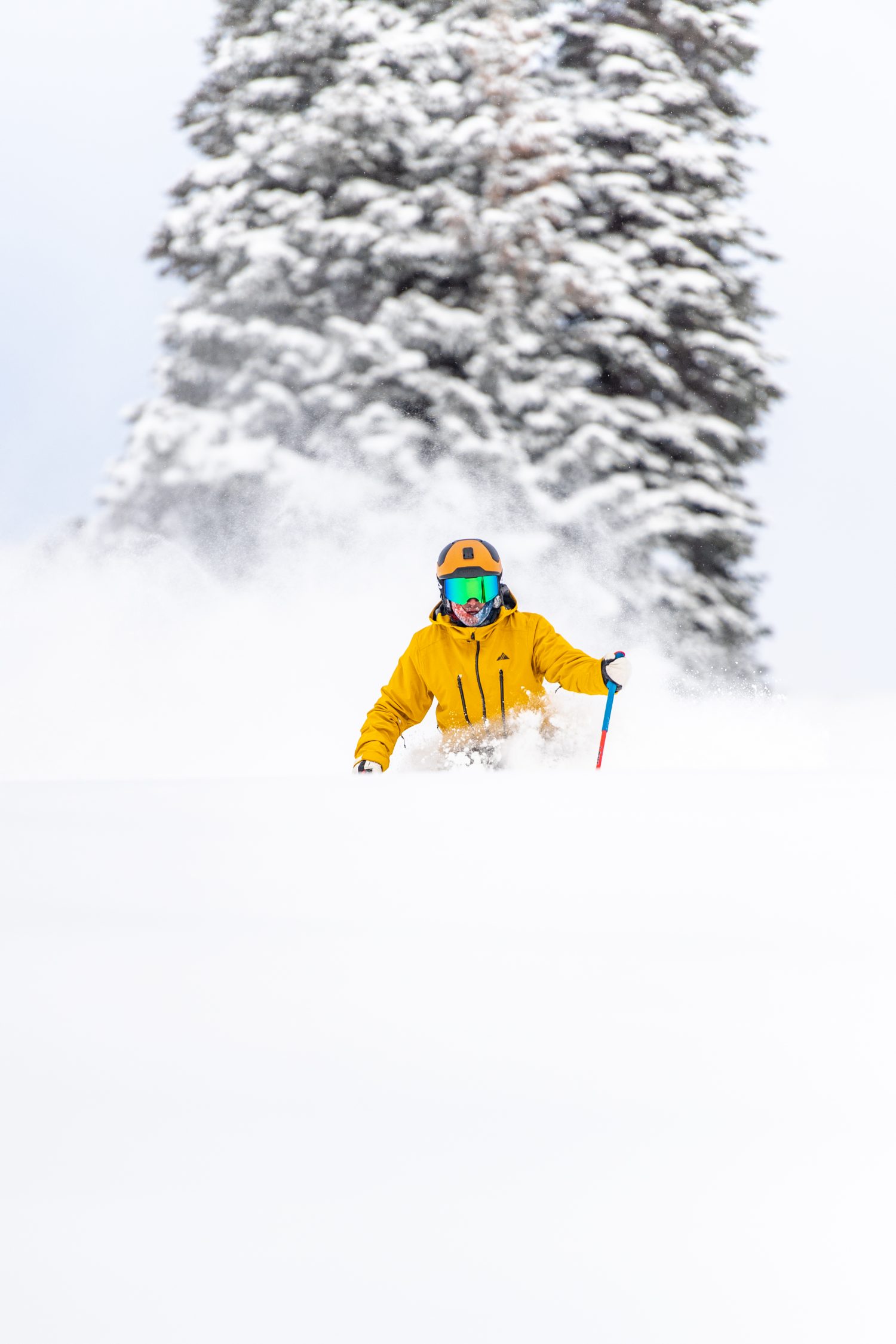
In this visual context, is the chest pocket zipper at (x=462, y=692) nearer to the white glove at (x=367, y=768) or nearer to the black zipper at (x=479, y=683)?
the black zipper at (x=479, y=683)

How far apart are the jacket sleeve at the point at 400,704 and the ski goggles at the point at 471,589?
28cm

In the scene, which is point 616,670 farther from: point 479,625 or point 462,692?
point 462,692

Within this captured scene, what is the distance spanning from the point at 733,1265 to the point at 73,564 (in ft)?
36.3

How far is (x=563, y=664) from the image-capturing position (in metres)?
4.54

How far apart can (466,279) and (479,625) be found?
8.60 meters

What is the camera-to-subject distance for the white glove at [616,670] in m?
4.32

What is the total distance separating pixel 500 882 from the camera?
2295 millimetres

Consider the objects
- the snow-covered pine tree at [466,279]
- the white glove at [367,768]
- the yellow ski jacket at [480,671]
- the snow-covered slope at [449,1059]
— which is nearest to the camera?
the snow-covered slope at [449,1059]

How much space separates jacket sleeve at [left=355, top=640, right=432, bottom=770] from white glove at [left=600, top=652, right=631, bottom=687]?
2.47 feet

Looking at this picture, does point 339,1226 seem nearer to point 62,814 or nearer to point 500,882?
point 500,882

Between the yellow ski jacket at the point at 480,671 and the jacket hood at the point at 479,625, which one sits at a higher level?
the jacket hood at the point at 479,625

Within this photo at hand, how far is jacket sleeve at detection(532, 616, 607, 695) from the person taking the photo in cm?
444

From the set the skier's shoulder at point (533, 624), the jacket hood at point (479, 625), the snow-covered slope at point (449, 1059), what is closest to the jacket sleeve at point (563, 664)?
the skier's shoulder at point (533, 624)

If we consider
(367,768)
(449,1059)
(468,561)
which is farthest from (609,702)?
(449,1059)
